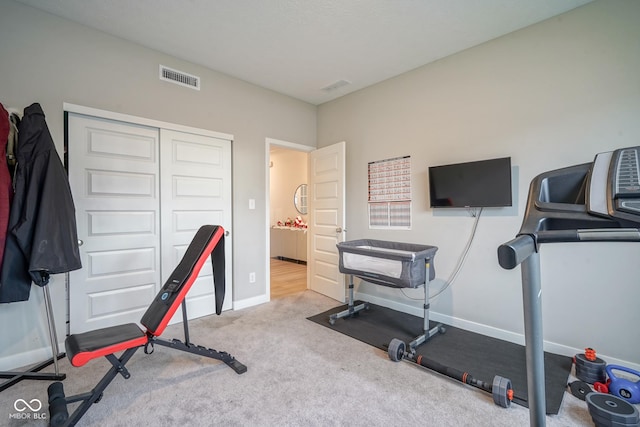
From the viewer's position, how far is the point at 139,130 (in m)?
2.77

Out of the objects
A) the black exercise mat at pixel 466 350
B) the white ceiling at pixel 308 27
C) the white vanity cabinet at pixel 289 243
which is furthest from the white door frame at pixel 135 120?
the white vanity cabinet at pixel 289 243

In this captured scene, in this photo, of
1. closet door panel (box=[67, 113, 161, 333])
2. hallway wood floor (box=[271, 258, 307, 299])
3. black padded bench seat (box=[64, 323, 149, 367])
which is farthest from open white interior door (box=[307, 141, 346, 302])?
black padded bench seat (box=[64, 323, 149, 367])

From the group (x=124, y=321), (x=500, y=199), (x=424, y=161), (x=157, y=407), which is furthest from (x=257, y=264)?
(x=500, y=199)

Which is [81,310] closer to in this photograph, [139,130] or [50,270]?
[50,270]

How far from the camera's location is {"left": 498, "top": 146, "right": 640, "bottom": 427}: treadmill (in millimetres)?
799

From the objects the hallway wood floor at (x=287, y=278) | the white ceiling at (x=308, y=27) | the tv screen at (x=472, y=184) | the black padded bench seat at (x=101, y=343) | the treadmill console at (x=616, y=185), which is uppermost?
the white ceiling at (x=308, y=27)

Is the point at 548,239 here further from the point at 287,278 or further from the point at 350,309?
the point at 287,278

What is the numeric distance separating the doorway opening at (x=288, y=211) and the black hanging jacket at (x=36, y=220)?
3732 mm

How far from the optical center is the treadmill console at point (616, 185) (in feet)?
2.59

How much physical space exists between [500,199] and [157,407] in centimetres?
298

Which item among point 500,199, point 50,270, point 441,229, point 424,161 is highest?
point 424,161

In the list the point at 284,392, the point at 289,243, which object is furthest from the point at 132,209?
the point at 289,243

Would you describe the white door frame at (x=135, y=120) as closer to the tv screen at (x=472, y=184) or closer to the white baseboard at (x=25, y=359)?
the white baseboard at (x=25, y=359)

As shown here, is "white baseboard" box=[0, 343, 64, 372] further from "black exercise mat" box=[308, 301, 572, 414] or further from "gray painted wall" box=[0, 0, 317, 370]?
"black exercise mat" box=[308, 301, 572, 414]
